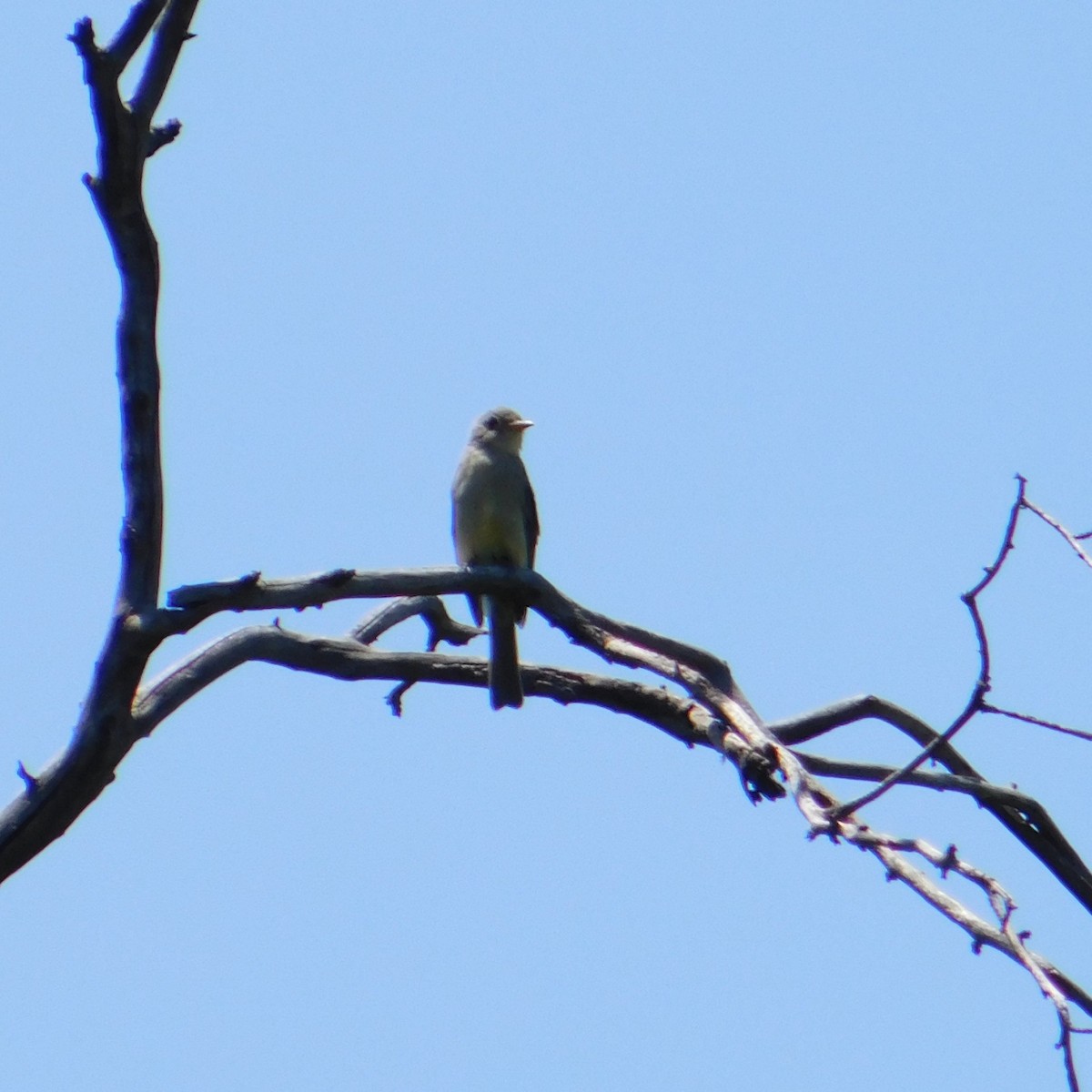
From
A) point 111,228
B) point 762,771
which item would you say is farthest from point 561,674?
point 111,228

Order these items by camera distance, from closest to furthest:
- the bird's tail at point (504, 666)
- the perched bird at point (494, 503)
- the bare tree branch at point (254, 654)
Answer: the bare tree branch at point (254, 654) → the bird's tail at point (504, 666) → the perched bird at point (494, 503)

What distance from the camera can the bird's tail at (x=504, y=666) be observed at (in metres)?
7.26

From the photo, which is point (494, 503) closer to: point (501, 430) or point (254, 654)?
point (501, 430)

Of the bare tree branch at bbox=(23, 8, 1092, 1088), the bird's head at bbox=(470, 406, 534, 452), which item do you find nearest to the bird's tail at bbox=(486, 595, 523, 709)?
the bare tree branch at bbox=(23, 8, 1092, 1088)

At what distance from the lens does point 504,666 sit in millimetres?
7320

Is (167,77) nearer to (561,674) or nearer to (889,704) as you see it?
(561,674)

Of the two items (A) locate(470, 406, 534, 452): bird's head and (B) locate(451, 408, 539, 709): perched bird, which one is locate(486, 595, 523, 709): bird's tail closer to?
(B) locate(451, 408, 539, 709): perched bird

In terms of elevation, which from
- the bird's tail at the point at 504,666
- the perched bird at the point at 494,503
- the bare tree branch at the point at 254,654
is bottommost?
the bare tree branch at the point at 254,654

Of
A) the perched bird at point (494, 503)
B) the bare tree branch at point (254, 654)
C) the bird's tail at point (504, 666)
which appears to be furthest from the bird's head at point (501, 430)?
the bare tree branch at point (254, 654)

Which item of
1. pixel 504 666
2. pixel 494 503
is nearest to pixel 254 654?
pixel 504 666

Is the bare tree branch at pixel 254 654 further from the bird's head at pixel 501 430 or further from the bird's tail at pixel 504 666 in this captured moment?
the bird's head at pixel 501 430

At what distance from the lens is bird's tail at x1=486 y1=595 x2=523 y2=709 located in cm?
726

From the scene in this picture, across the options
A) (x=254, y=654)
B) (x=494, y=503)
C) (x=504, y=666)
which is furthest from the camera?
(x=494, y=503)

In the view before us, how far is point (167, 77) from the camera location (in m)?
4.91
